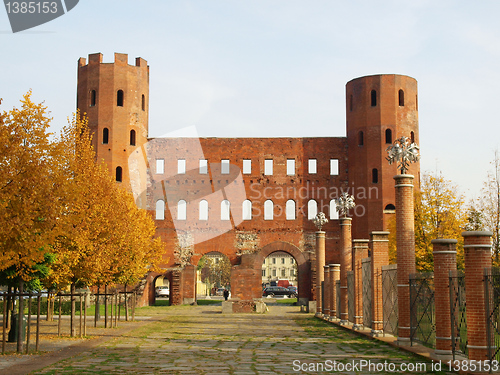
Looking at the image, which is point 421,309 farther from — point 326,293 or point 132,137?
point 132,137

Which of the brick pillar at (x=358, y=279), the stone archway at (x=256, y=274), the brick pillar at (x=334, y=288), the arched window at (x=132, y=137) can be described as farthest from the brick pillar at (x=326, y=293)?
the arched window at (x=132, y=137)

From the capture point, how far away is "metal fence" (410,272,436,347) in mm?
14055

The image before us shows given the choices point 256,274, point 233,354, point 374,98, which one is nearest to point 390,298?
point 233,354

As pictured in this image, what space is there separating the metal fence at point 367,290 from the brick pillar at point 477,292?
8360 millimetres

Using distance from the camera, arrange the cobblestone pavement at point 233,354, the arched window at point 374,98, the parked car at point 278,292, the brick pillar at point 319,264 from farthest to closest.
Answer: the parked car at point 278,292
the arched window at point 374,98
the brick pillar at point 319,264
the cobblestone pavement at point 233,354

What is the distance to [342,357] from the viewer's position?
12.7 metres

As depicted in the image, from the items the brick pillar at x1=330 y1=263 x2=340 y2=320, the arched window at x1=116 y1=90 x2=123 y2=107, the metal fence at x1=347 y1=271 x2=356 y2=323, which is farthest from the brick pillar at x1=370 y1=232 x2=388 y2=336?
the arched window at x1=116 y1=90 x2=123 y2=107

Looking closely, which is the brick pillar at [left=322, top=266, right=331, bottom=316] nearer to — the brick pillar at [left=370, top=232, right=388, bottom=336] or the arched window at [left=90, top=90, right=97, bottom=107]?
the brick pillar at [left=370, top=232, right=388, bottom=336]

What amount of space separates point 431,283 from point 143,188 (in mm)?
32255

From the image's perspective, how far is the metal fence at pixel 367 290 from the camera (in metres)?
19.0

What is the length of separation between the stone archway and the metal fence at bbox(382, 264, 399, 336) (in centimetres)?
1664

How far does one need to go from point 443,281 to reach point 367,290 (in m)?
7.70

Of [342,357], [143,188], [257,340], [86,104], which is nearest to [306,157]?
[143,188]

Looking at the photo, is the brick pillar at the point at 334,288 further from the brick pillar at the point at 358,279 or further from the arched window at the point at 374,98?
the arched window at the point at 374,98
